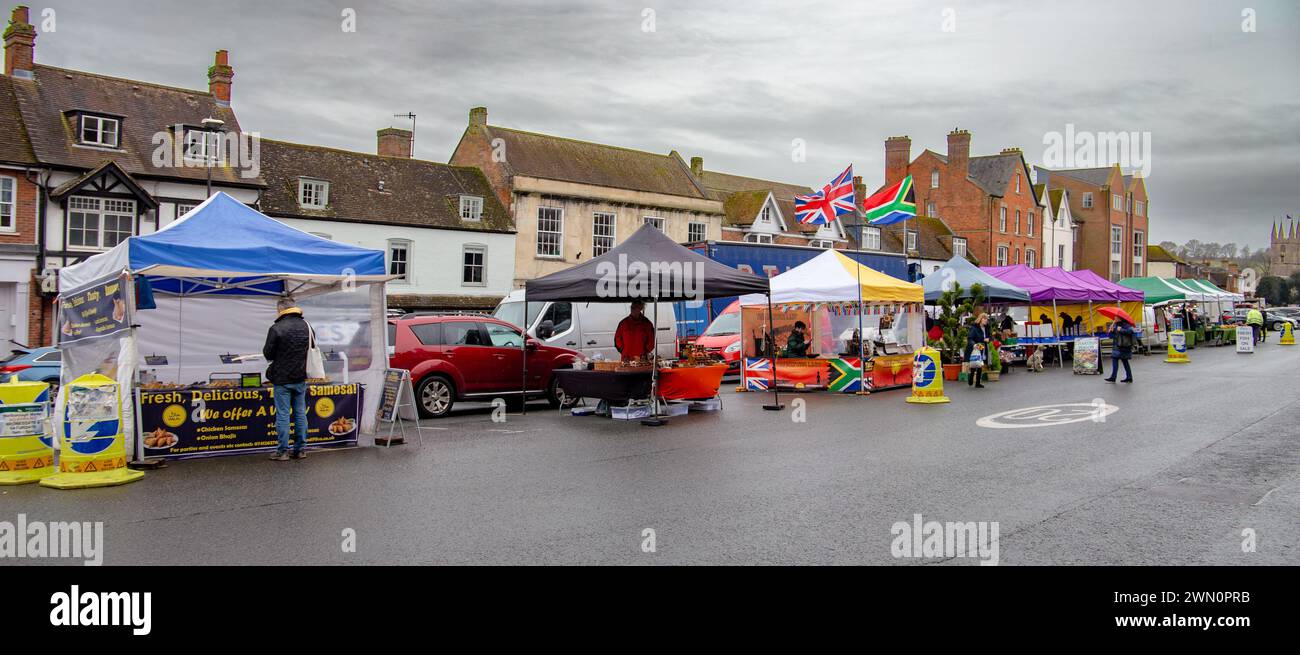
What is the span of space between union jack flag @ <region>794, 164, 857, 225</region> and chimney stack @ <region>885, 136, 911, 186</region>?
37.9 meters

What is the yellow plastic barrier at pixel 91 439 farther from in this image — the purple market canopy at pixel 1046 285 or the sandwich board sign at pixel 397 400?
the purple market canopy at pixel 1046 285

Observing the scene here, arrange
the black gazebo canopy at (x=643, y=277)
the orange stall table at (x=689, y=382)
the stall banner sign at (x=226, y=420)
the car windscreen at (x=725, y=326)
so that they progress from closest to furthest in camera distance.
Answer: the stall banner sign at (x=226, y=420), the black gazebo canopy at (x=643, y=277), the orange stall table at (x=689, y=382), the car windscreen at (x=725, y=326)

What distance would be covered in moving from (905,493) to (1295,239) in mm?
187312

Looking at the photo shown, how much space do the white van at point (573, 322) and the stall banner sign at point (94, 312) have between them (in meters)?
9.26

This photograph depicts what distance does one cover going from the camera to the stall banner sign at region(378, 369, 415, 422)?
37.6ft

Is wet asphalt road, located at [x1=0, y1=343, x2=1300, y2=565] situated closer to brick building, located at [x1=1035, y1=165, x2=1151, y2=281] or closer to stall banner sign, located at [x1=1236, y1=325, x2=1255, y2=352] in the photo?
stall banner sign, located at [x1=1236, y1=325, x2=1255, y2=352]

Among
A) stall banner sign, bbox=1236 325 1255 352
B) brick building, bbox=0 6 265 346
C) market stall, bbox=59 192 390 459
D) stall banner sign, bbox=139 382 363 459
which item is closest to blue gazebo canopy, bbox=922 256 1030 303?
stall banner sign, bbox=1236 325 1255 352

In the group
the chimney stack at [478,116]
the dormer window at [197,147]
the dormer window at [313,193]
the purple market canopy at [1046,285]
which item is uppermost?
the chimney stack at [478,116]

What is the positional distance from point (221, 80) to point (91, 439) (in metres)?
28.7

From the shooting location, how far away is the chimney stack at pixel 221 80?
33.4 metres

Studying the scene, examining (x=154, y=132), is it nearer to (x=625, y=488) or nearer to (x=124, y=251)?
(x=124, y=251)

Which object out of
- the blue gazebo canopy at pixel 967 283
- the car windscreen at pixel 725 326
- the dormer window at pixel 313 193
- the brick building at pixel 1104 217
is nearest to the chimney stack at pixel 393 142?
the dormer window at pixel 313 193

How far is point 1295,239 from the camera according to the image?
158 m
